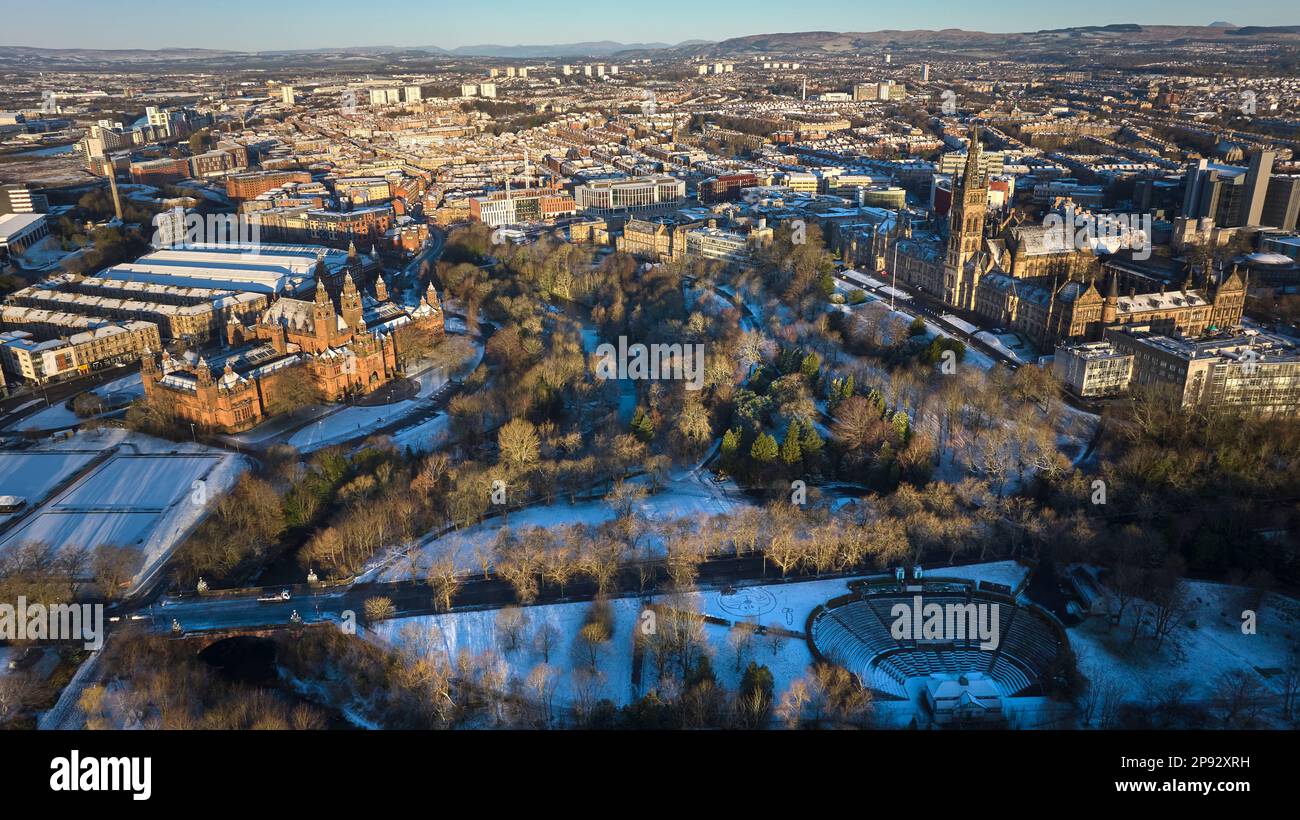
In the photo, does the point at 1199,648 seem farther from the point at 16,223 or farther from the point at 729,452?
the point at 16,223

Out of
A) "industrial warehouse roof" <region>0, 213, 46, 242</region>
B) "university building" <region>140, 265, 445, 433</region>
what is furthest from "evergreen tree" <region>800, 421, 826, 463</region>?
"industrial warehouse roof" <region>0, 213, 46, 242</region>

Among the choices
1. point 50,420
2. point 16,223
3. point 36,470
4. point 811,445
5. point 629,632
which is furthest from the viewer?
point 16,223

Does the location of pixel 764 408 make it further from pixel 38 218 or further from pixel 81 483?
pixel 38 218

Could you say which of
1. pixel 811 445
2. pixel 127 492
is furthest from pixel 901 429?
pixel 127 492

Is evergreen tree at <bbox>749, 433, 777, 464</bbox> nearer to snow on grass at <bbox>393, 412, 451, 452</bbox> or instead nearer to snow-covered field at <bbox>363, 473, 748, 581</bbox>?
snow-covered field at <bbox>363, 473, 748, 581</bbox>

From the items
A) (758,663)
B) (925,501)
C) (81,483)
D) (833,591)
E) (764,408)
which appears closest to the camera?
(758,663)
